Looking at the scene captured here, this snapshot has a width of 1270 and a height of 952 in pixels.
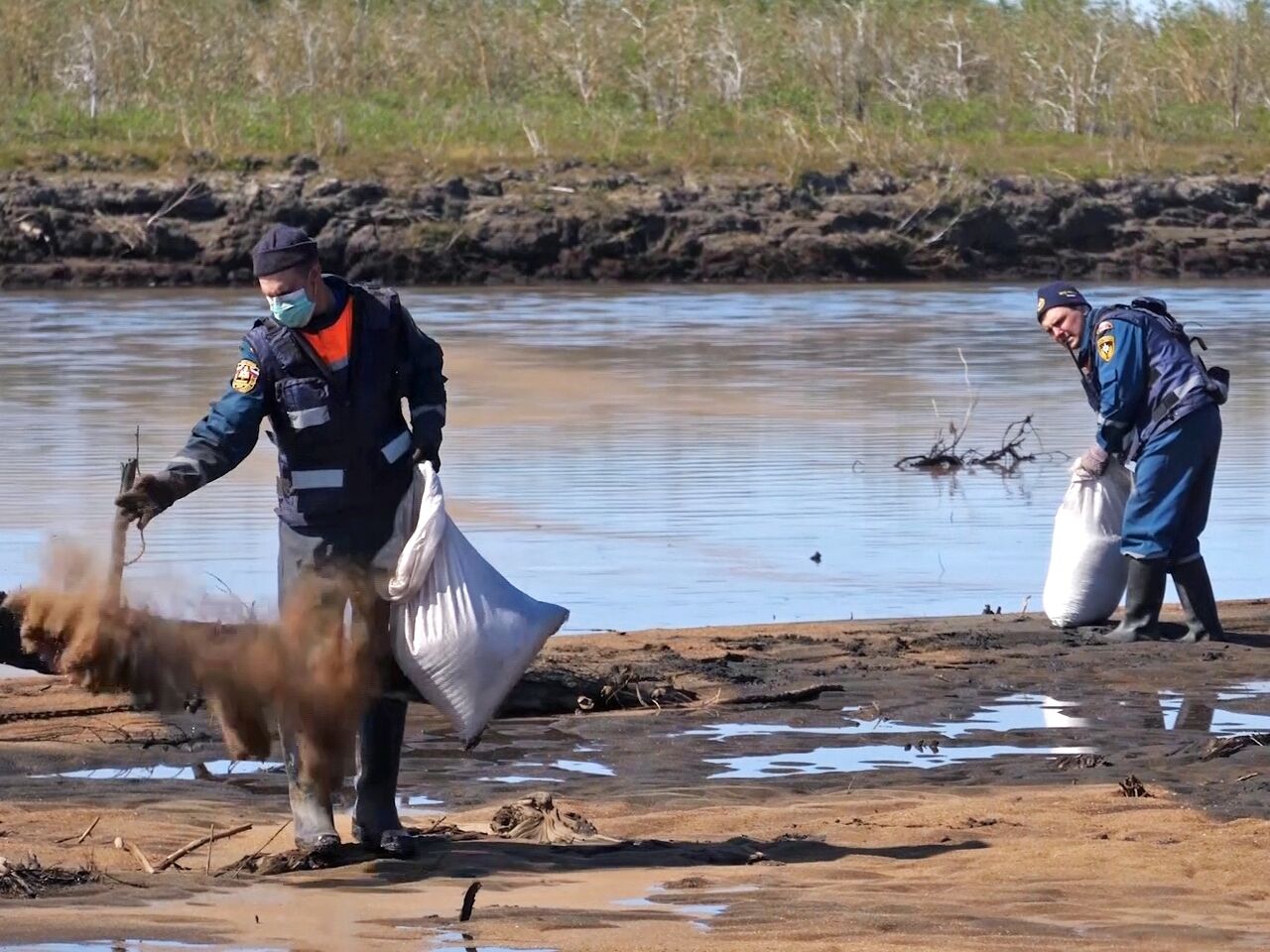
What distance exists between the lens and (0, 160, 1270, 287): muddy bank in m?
32.0

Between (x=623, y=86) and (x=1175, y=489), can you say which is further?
(x=623, y=86)

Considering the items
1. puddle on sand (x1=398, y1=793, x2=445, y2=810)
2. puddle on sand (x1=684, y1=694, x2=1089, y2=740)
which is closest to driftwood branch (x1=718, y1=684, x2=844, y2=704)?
puddle on sand (x1=684, y1=694, x2=1089, y2=740)

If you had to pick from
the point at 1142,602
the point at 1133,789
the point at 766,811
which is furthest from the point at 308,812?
the point at 1142,602

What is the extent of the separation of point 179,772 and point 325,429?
5.69ft

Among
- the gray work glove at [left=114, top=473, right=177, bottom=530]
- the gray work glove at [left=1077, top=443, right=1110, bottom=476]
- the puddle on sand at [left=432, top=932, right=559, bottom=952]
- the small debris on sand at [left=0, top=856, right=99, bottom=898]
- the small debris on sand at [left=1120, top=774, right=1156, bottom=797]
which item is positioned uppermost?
the gray work glove at [left=114, top=473, right=177, bottom=530]

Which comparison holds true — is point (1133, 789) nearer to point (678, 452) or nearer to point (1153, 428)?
point (1153, 428)

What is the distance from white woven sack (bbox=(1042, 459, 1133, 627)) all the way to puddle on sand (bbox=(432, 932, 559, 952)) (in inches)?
198

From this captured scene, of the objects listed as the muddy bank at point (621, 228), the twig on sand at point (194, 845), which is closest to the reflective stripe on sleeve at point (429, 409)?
the twig on sand at point (194, 845)

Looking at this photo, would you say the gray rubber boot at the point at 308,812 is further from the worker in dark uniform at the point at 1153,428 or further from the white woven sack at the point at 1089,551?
the white woven sack at the point at 1089,551

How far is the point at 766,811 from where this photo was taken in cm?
730

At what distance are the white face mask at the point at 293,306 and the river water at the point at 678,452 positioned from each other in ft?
2.68

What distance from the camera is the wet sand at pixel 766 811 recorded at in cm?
591

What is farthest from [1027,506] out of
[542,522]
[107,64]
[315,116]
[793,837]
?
[107,64]

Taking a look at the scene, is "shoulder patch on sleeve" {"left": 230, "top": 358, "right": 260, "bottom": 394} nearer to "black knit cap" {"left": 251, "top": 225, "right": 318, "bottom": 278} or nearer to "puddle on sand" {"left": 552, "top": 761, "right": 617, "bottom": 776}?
"black knit cap" {"left": 251, "top": 225, "right": 318, "bottom": 278}
